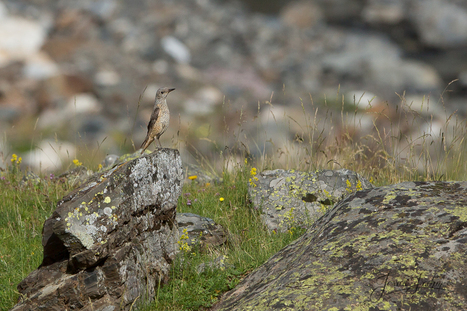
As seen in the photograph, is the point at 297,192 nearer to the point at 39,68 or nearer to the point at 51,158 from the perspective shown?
the point at 51,158

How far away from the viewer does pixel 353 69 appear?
32.4 meters

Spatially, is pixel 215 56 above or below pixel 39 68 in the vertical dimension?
below

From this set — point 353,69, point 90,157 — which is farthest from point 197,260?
point 353,69

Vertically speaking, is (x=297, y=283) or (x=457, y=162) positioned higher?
(x=297, y=283)

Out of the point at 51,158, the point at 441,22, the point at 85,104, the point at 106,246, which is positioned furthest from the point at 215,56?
the point at 106,246

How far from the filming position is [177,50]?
103 feet

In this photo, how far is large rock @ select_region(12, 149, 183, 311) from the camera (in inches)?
142

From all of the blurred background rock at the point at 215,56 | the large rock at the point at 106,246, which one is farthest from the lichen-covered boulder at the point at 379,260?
the blurred background rock at the point at 215,56

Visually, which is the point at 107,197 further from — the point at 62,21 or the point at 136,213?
the point at 62,21

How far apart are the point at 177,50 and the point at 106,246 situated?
28959 millimetres

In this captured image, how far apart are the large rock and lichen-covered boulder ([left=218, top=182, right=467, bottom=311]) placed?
2.72 ft

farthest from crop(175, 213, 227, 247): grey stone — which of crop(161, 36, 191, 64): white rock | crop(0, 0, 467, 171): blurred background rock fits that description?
crop(161, 36, 191, 64): white rock

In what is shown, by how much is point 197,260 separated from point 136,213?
0.84 metres

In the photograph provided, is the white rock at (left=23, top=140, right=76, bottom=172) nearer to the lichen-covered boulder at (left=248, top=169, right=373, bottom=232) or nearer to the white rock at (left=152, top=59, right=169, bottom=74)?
the lichen-covered boulder at (left=248, top=169, right=373, bottom=232)
